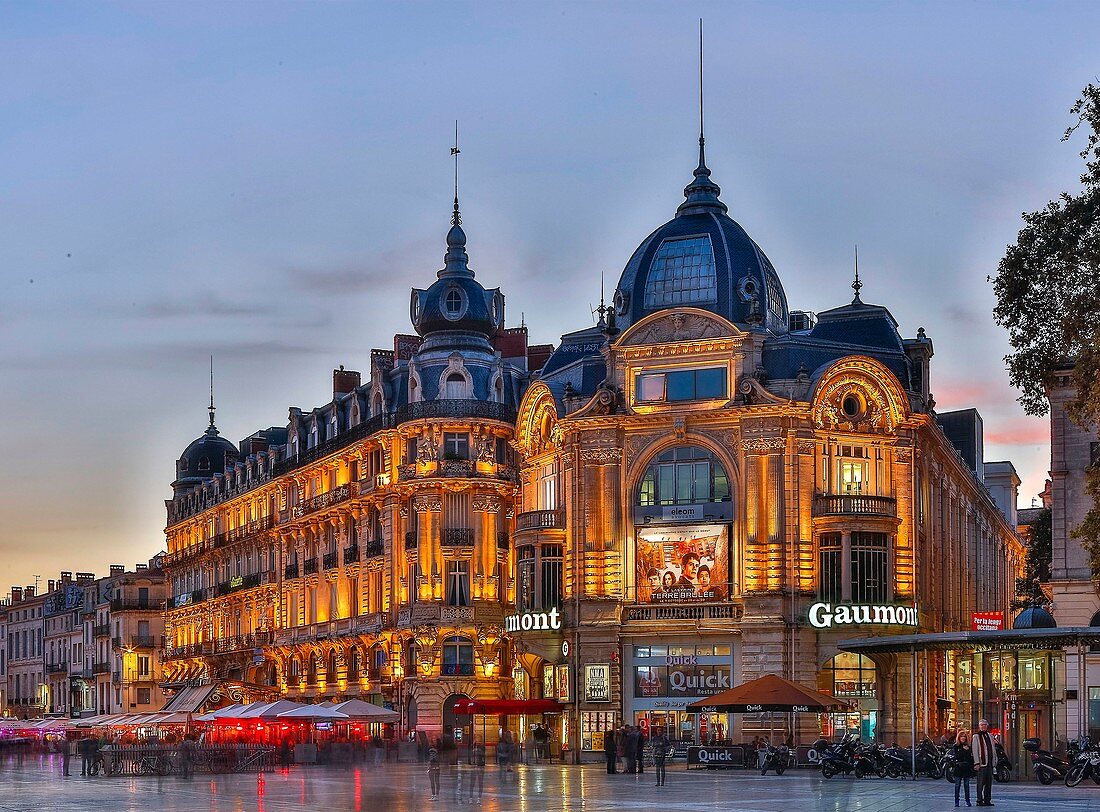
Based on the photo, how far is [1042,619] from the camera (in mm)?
65375

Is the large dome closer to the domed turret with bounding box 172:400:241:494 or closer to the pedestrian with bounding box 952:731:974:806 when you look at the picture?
the pedestrian with bounding box 952:731:974:806

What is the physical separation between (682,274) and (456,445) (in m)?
14.7

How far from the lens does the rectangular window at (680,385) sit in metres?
74.8

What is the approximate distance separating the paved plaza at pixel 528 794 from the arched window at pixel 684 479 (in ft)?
54.0

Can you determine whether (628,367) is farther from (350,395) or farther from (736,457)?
(350,395)

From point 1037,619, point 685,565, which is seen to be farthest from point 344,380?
point 1037,619

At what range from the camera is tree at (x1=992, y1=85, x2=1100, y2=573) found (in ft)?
114

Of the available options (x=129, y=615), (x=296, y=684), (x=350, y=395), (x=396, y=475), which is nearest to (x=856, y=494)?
(x=396, y=475)

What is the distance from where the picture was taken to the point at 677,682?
74125mm

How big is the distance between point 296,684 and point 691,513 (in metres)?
32.7

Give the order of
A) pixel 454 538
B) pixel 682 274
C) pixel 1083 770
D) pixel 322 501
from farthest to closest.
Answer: pixel 322 501 < pixel 454 538 < pixel 682 274 < pixel 1083 770

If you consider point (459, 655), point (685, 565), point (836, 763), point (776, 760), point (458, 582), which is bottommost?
point (776, 760)

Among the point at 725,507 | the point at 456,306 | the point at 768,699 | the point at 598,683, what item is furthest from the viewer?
the point at 456,306

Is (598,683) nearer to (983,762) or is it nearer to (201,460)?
(983,762)
